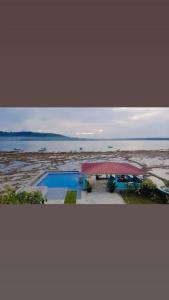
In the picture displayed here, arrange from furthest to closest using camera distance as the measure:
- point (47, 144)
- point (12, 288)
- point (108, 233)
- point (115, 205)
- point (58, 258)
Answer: point (47, 144) < point (115, 205) < point (108, 233) < point (58, 258) < point (12, 288)

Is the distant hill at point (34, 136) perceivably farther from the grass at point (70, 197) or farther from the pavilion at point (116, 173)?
the grass at point (70, 197)

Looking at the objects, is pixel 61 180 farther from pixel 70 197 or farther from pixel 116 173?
pixel 116 173

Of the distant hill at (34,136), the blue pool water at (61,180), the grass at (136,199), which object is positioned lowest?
the grass at (136,199)

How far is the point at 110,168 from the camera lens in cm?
352

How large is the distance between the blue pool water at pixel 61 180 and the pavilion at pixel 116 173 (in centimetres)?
11

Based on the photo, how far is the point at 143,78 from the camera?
309 cm

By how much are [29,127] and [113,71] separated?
1.23 meters

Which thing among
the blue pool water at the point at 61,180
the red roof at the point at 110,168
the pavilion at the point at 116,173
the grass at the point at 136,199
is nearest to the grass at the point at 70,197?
the blue pool water at the point at 61,180

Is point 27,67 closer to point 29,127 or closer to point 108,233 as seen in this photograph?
point 29,127

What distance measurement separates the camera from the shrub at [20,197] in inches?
130

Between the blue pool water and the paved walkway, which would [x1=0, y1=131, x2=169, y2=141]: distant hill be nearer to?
the blue pool water

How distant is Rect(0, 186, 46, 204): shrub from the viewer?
3301mm

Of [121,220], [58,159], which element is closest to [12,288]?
[121,220]

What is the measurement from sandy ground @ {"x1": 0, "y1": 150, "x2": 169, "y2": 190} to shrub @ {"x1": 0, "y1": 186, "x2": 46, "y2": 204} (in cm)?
10
